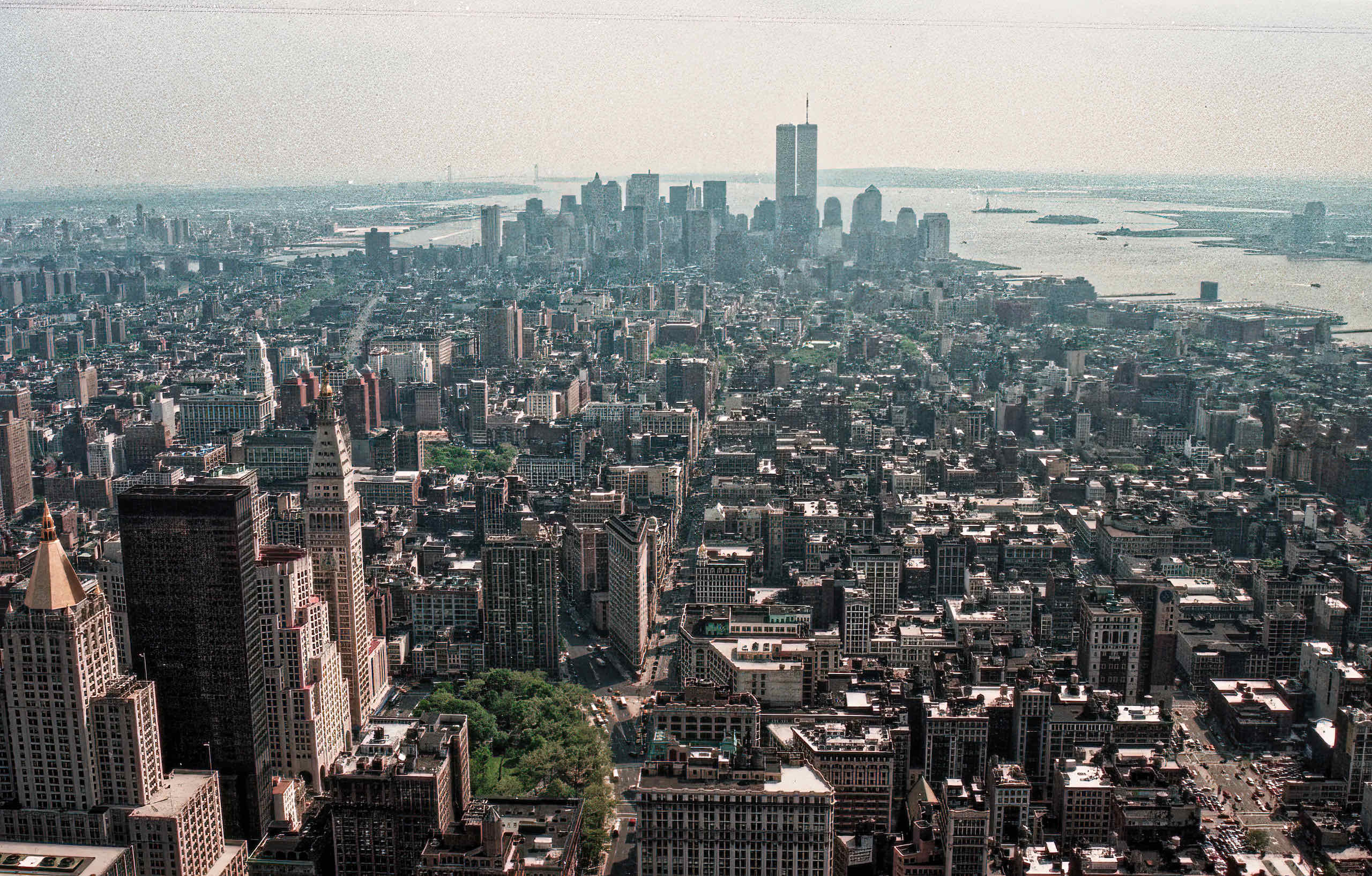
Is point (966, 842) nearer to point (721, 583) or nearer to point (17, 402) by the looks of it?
point (721, 583)

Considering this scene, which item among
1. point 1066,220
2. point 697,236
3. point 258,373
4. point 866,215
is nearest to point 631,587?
point 258,373

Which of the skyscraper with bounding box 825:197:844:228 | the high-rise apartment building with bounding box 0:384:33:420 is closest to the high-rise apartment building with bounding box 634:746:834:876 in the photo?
the high-rise apartment building with bounding box 0:384:33:420

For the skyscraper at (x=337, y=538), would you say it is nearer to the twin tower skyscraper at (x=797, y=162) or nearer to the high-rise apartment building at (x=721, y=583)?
the high-rise apartment building at (x=721, y=583)

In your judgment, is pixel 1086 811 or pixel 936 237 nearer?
pixel 1086 811

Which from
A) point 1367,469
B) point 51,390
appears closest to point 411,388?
point 51,390

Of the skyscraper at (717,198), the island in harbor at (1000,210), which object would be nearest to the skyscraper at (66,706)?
the island in harbor at (1000,210)

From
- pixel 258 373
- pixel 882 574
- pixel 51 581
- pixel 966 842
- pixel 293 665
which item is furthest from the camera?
pixel 258 373

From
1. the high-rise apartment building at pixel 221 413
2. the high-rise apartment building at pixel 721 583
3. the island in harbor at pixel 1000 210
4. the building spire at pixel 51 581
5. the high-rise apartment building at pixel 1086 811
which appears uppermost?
the island in harbor at pixel 1000 210
